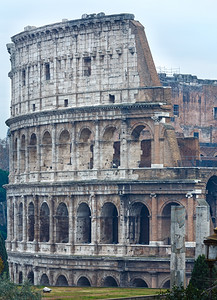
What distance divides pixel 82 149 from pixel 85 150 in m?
0.22

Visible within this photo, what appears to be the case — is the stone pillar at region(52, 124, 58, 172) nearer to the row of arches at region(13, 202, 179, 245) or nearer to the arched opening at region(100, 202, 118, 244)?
the row of arches at region(13, 202, 179, 245)

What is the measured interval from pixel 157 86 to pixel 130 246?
29.3 ft

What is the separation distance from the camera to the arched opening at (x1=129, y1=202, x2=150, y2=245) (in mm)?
59625

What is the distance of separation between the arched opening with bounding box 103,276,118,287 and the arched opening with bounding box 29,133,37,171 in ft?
33.4

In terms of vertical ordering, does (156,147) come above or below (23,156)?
below

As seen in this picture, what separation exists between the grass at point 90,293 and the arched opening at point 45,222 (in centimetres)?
1183

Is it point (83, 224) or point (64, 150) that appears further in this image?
point (64, 150)

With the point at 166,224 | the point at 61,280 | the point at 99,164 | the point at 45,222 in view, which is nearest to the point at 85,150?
the point at 99,164

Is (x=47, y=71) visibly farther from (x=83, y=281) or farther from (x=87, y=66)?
(x=83, y=281)

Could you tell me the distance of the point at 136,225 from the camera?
59.9m

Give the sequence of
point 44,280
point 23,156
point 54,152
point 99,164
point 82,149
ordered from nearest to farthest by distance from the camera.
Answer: point 99,164
point 82,149
point 44,280
point 54,152
point 23,156

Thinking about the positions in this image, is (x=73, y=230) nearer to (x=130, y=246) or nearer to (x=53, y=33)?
(x=130, y=246)

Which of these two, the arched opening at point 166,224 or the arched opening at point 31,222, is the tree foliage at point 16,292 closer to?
the arched opening at point 166,224

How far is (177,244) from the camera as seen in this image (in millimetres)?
42125
